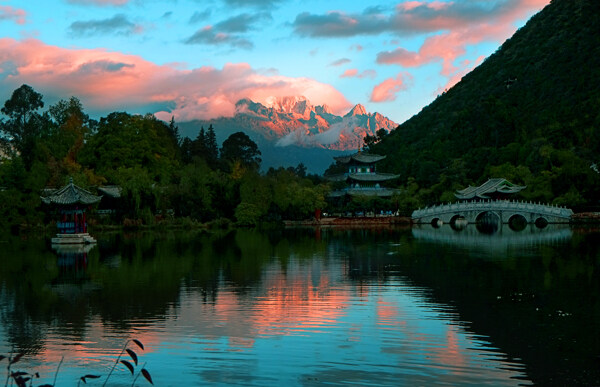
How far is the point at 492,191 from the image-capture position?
70.7m

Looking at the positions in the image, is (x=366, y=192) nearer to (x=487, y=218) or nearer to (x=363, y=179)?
(x=363, y=179)

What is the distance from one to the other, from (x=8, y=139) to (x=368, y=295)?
80633mm

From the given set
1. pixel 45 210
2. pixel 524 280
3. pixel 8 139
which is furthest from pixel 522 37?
pixel 524 280

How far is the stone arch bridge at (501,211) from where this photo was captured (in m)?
62.1

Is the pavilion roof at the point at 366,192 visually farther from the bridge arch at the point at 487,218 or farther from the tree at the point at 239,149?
the tree at the point at 239,149

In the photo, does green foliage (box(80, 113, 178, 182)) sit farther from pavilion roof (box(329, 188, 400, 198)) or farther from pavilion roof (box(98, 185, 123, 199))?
pavilion roof (box(329, 188, 400, 198))

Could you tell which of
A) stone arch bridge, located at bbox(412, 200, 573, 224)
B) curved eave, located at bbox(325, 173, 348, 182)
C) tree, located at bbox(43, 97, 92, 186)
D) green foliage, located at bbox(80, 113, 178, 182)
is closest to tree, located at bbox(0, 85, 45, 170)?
tree, located at bbox(43, 97, 92, 186)

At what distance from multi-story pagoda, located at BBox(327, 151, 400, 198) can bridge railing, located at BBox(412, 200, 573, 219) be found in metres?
11.5

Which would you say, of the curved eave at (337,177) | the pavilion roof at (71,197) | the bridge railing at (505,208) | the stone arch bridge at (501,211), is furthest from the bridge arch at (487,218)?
the pavilion roof at (71,197)

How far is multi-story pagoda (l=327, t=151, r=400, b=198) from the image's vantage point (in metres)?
79.6

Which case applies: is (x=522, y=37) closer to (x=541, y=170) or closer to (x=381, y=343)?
(x=541, y=170)

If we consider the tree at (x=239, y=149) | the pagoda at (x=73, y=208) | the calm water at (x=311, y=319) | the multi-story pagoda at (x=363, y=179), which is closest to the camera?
the calm water at (x=311, y=319)

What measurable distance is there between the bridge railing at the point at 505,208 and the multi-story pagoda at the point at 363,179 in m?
11.5

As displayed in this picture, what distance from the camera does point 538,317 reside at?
1620 centimetres
